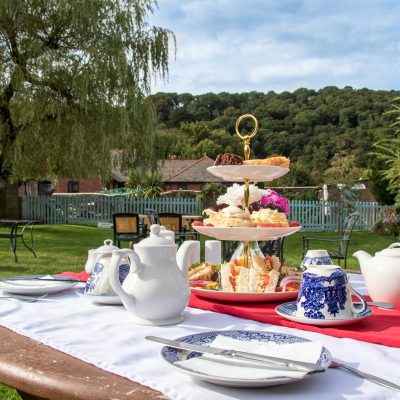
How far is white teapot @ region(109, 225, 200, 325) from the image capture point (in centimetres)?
136

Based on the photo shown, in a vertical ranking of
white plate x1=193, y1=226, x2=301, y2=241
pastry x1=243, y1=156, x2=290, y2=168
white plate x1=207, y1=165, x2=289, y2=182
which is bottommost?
white plate x1=193, y1=226, x2=301, y2=241

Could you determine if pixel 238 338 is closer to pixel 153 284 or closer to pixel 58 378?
pixel 153 284

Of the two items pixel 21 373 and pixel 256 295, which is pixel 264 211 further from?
A: pixel 21 373

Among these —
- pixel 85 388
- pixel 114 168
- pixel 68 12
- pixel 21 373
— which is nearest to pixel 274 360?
pixel 85 388

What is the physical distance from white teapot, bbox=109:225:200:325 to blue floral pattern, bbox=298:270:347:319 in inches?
13.4

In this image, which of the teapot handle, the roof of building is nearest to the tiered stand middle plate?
the teapot handle

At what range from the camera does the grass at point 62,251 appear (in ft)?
25.6

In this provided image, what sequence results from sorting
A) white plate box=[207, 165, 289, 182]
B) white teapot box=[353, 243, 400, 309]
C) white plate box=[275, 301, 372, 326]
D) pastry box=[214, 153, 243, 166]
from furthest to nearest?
1. pastry box=[214, 153, 243, 166]
2. white plate box=[207, 165, 289, 182]
3. white teapot box=[353, 243, 400, 309]
4. white plate box=[275, 301, 372, 326]

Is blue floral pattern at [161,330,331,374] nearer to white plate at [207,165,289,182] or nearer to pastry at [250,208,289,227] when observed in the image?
pastry at [250,208,289,227]

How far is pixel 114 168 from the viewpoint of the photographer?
49.7 ft

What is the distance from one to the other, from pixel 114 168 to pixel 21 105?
312 cm

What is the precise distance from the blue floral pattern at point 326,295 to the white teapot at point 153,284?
342 millimetres

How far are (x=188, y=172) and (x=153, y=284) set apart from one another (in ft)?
131

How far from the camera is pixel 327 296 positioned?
1.39 m
